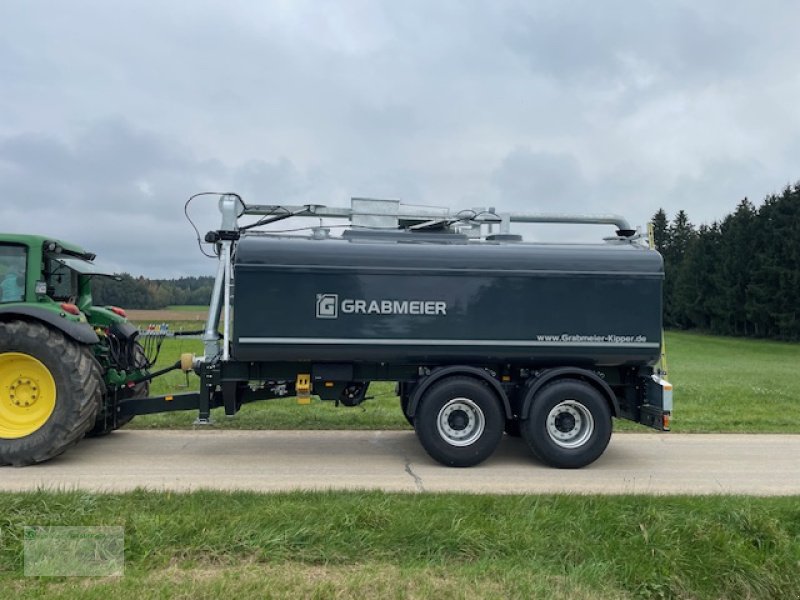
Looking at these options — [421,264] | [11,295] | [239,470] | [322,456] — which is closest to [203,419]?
[239,470]

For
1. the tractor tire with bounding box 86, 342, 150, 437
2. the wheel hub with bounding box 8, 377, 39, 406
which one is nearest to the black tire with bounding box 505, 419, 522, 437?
the tractor tire with bounding box 86, 342, 150, 437

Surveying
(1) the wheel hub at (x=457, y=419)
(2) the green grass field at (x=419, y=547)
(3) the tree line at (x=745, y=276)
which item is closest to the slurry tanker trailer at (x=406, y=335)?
(1) the wheel hub at (x=457, y=419)

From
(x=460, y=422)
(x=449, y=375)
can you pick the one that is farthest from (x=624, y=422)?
(x=449, y=375)

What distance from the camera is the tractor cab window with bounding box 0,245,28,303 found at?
23.8 ft

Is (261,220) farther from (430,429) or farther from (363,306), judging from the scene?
(430,429)

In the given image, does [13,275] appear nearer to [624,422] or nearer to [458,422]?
[458,422]

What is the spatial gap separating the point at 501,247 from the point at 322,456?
3380 mm

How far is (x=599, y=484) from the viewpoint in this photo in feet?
21.7

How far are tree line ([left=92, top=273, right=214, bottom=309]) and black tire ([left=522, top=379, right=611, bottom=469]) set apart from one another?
13.8 ft

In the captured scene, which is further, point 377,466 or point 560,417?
point 560,417

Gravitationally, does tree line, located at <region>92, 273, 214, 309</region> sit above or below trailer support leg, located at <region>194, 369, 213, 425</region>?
above

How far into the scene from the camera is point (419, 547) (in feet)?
14.3

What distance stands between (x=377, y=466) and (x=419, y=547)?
2937 mm

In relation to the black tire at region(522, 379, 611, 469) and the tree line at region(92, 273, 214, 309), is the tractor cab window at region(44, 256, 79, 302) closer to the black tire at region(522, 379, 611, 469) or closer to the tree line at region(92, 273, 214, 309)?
the tree line at region(92, 273, 214, 309)
